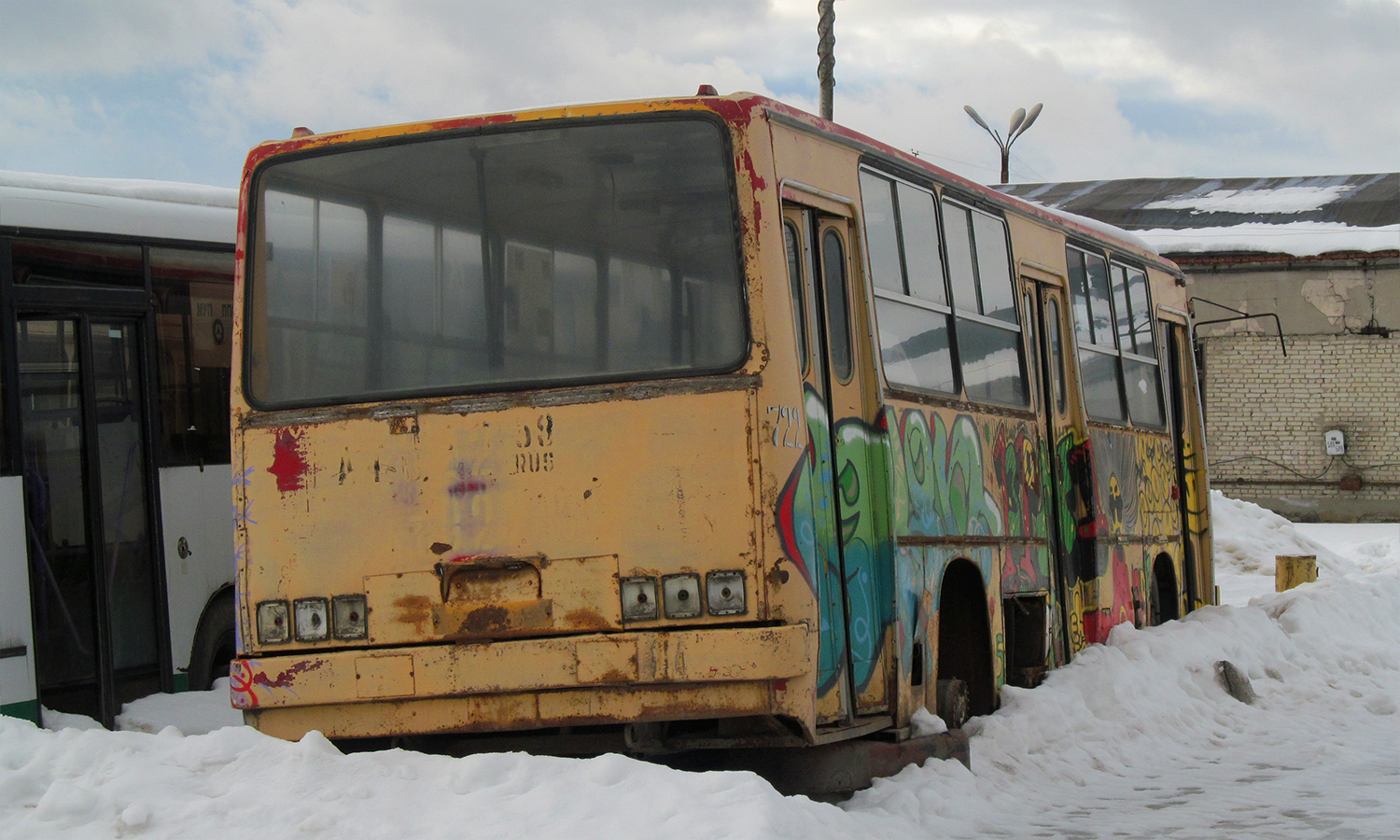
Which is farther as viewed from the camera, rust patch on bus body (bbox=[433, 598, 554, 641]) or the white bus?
the white bus

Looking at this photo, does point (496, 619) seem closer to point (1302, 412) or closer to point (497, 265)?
point (497, 265)

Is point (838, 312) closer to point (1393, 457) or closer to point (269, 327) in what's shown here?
point (269, 327)

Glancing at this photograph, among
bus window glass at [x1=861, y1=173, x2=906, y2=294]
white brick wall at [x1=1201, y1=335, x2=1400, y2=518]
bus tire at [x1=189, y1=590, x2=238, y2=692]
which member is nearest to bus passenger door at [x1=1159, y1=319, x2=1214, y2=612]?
bus window glass at [x1=861, y1=173, x2=906, y2=294]

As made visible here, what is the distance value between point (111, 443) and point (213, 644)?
4.46 feet

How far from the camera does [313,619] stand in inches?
231

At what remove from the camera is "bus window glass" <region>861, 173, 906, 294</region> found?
6836 millimetres

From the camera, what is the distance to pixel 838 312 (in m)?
6.52

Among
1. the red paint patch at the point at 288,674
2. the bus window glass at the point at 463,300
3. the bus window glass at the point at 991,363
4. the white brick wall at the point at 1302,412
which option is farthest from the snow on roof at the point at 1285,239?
the red paint patch at the point at 288,674

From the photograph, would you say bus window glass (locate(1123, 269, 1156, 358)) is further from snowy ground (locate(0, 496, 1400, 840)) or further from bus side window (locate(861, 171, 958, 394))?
bus side window (locate(861, 171, 958, 394))

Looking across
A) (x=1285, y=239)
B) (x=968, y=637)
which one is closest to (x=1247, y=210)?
(x=1285, y=239)

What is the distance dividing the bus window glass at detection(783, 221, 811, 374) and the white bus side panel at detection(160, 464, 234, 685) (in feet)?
14.2

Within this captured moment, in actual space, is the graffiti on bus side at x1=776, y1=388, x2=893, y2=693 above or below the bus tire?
above

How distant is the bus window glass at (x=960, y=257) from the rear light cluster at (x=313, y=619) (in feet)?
11.8

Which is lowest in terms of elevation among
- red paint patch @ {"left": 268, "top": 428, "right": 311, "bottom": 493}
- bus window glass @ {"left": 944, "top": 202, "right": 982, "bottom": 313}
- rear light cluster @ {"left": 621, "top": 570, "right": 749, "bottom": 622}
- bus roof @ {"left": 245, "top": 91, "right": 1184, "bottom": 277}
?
rear light cluster @ {"left": 621, "top": 570, "right": 749, "bottom": 622}
